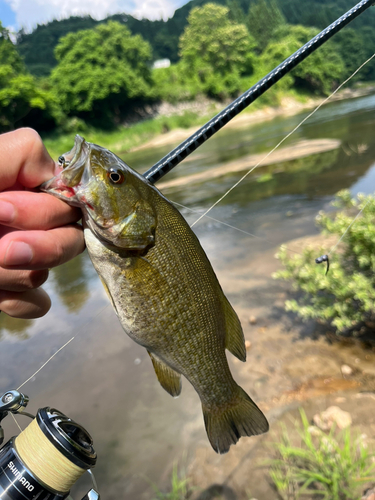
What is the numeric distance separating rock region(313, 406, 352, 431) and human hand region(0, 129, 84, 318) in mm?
2333

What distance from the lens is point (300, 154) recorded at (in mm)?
10648

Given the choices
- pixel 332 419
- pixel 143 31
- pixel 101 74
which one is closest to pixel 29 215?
pixel 332 419

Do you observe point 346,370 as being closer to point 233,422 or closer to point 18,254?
point 233,422

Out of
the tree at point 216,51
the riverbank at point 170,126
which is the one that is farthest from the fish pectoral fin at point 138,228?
the tree at point 216,51

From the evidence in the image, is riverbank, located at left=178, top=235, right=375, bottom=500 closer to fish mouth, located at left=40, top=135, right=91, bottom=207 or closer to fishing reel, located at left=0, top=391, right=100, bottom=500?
fishing reel, located at left=0, top=391, right=100, bottom=500

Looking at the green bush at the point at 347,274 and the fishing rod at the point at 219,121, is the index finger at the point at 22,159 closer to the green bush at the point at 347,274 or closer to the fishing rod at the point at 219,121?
the fishing rod at the point at 219,121

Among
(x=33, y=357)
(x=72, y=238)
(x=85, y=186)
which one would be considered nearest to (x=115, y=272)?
(x=72, y=238)

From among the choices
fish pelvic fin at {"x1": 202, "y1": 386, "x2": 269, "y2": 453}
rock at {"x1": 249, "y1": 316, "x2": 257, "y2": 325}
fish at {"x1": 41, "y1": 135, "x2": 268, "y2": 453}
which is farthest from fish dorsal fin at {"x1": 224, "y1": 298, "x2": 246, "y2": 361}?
rock at {"x1": 249, "y1": 316, "x2": 257, "y2": 325}

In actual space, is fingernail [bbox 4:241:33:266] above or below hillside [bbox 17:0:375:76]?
below

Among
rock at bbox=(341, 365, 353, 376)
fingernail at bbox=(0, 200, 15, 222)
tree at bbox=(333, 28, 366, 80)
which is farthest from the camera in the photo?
tree at bbox=(333, 28, 366, 80)

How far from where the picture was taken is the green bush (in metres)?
3.03

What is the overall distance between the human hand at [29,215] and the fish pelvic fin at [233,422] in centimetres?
72

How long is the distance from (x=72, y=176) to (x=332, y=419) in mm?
2530

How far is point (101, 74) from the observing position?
32125 mm
